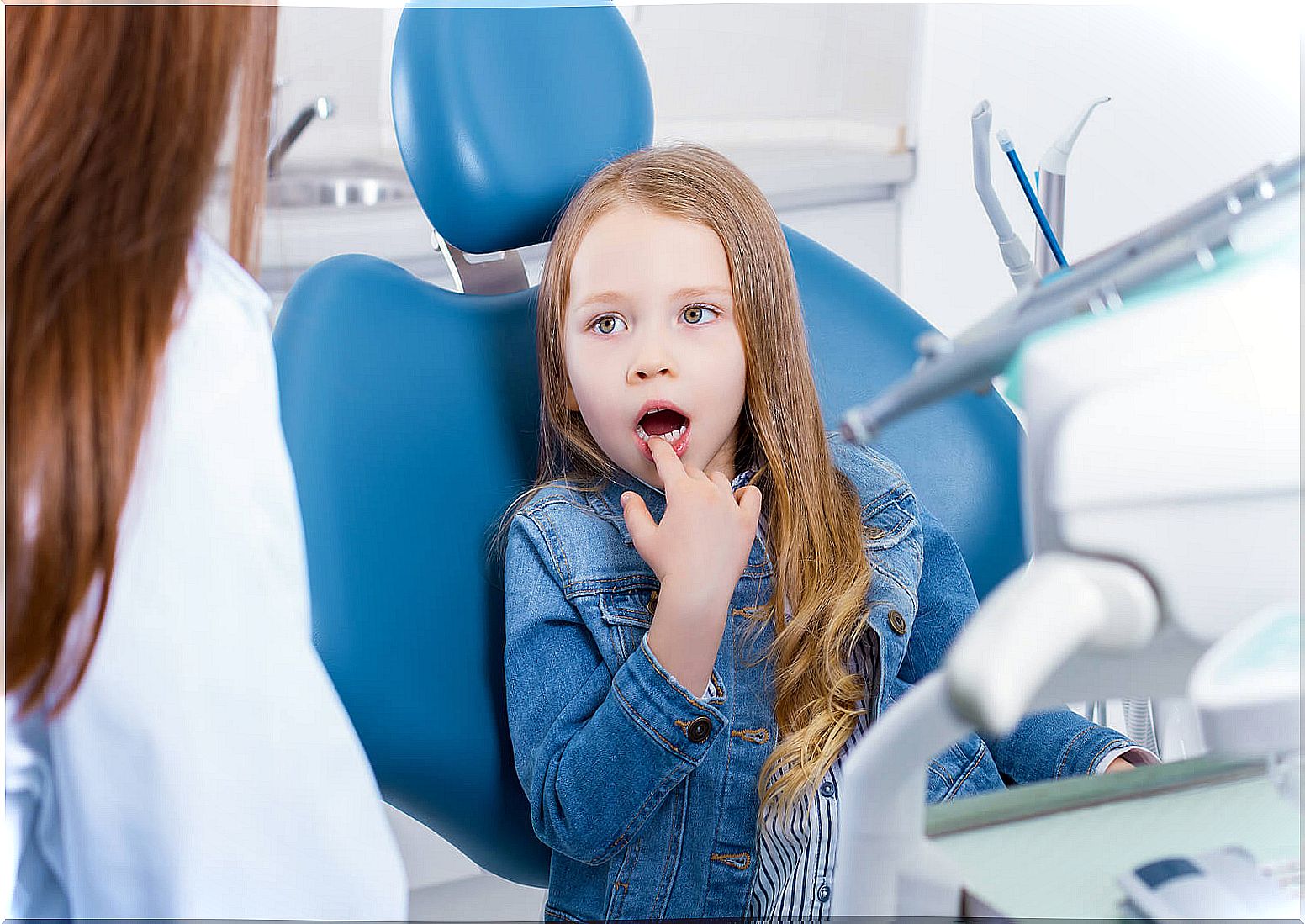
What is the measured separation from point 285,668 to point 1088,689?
9.6 inches

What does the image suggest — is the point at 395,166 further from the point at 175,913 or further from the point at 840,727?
the point at 175,913

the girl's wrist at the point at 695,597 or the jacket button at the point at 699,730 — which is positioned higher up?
the girl's wrist at the point at 695,597

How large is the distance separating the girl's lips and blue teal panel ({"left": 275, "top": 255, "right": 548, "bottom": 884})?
117 millimetres

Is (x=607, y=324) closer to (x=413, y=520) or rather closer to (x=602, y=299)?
(x=602, y=299)

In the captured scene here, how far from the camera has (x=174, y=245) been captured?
38 centimetres

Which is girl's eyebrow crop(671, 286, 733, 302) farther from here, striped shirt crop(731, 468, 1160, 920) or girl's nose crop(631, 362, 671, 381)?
striped shirt crop(731, 468, 1160, 920)

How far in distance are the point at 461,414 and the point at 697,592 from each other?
0.71ft

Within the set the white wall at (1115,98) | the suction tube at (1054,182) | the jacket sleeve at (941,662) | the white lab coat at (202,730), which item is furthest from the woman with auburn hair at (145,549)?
the white wall at (1115,98)

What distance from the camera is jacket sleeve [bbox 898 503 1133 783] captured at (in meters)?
0.65

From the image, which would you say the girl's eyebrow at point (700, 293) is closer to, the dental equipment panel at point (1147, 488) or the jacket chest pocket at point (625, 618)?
the jacket chest pocket at point (625, 618)

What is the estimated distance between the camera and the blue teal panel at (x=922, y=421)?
0.77 metres

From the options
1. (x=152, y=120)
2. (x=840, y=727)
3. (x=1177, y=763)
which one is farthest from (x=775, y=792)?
(x=152, y=120)

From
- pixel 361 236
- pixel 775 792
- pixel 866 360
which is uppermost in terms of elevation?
pixel 361 236

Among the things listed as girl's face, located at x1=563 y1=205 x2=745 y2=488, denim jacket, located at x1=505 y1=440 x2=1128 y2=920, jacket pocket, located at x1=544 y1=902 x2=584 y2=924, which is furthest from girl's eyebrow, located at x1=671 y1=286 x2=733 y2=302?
jacket pocket, located at x1=544 y1=902 x2=584 y2=924
